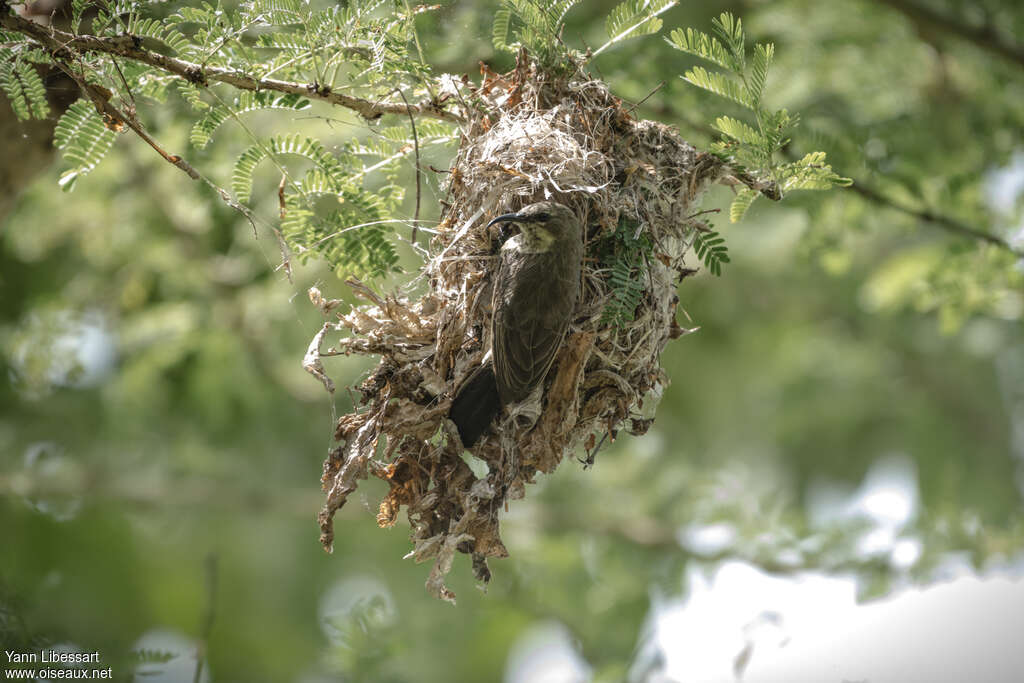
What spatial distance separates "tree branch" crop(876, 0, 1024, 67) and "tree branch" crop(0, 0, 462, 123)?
5050 millimetres

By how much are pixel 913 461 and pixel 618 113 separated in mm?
10492

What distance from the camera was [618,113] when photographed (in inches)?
142

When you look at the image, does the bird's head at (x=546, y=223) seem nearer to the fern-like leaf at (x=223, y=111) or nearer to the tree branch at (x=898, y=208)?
the fern-like leaf at (x=223, y=111)

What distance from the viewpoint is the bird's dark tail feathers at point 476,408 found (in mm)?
3137

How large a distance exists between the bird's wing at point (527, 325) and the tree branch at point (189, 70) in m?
0.82

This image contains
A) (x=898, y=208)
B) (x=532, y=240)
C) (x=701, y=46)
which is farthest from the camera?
(x=898, y=208)

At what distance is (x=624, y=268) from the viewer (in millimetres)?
3334

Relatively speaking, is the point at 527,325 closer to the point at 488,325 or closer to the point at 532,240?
the point at 488,325

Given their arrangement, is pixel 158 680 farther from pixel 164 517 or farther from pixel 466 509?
pixel 164 517

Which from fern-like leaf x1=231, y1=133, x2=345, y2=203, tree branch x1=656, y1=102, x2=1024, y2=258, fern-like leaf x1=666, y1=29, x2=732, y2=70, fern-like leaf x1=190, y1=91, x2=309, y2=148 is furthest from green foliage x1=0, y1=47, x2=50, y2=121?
tree branch x1=656, y1=102, x2=1024, y2=258

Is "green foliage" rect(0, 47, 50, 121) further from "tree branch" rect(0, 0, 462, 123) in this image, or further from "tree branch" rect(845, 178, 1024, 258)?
"tree branch" rect(845, 178, 1024, 258)

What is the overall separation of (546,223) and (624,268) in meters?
0.35

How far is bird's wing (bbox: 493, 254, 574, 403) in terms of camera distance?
3105 millimetres

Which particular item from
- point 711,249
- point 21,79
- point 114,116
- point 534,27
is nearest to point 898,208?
point 711,249
